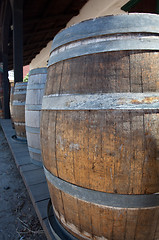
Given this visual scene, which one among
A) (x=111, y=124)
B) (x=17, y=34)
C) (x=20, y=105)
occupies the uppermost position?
(x=17, y=34)

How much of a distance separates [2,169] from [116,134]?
10.7ft

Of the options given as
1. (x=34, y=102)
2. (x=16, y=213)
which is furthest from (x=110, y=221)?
(x=34, y=102)

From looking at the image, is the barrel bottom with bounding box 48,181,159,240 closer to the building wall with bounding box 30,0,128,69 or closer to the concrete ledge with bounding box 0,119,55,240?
the concrete ledge with bounding box 0,119,55,240

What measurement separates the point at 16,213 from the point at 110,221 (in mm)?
1524

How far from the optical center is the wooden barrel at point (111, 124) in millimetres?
923

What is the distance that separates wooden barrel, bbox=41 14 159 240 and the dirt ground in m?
1.02

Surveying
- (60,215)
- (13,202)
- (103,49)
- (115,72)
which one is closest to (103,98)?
(115,72)

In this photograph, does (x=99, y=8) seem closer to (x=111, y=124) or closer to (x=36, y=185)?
(x=36, y=185)

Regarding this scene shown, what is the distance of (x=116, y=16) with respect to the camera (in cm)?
99

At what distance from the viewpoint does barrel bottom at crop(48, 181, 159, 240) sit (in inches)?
40.3

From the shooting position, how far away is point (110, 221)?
1056 millimetres

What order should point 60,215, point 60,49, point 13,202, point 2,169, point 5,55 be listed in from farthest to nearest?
point 5,55
point 2,169
point 13,202
point 60,215
point 60,49

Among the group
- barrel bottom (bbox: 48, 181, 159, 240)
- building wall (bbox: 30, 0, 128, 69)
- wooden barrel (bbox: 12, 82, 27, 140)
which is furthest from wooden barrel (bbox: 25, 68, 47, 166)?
building wall (bbox: 30, 0, 128, 69)

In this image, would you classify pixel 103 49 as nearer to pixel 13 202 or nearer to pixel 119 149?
pixel 119 149
